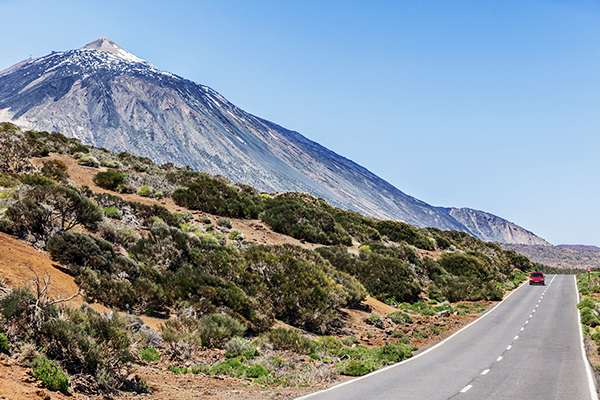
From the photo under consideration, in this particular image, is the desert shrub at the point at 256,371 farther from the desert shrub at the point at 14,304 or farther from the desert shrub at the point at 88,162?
the desert shrub at the point at 88,162

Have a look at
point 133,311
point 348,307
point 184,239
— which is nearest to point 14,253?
point 133,311

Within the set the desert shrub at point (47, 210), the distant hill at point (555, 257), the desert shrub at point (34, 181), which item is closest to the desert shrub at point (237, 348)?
the desert shrub at point (47, 210)

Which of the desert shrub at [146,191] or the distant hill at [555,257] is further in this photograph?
the distant hill at [555,257]

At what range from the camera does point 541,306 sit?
26297 mm

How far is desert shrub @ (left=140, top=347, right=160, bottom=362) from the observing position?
8547 millimetres

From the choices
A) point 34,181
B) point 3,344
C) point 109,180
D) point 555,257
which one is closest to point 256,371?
point 3,344

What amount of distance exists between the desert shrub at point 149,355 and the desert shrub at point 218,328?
1.64 meters

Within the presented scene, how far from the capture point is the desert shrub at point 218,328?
10.4m

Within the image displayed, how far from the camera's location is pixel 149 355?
8.62m

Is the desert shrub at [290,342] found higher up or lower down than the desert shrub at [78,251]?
lower down

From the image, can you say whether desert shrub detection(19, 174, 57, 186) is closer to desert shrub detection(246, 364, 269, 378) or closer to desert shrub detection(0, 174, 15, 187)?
desert shrub detection(0, 174, 15, 187)

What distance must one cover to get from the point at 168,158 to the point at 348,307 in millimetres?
125635

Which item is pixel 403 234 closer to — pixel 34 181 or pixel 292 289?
pixel 292 289

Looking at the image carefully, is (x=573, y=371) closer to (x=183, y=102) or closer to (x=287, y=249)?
(x=287, y=249)
